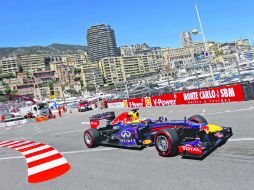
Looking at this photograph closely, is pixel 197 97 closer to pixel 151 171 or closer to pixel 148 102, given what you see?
pixel 148 102

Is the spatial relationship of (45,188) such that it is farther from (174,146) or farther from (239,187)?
(239,187)

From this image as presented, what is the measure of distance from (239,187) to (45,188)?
4441 millimetres

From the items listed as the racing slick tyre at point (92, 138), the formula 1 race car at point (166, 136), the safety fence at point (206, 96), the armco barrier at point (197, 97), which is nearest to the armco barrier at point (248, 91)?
the safety fence at point (206, 96)

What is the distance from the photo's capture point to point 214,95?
2228cm

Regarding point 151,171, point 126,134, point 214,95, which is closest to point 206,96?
point 214,95

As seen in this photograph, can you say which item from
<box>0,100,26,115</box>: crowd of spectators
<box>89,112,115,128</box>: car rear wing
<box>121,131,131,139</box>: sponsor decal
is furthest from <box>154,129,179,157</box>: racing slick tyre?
<box>0,100,26,115</box>: crowd of spectators

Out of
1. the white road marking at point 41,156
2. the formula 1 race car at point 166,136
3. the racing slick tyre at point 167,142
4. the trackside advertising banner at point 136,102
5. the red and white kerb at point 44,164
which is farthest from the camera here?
the trackside advertising banner at point 136,102

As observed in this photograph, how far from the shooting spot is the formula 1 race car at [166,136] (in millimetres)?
7715

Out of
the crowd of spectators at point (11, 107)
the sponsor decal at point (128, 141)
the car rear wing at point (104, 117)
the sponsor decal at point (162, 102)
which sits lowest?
the sponsor decal at point (128, 141)

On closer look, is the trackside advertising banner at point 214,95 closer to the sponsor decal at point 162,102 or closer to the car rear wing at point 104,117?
the sponsor decal at point 162,102

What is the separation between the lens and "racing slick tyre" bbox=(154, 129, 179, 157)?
26.1 ft

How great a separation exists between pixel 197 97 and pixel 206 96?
1.05 meters

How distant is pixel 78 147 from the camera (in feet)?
39.3

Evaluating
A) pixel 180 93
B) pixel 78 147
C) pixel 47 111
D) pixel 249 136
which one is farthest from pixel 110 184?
pixel 47 111
